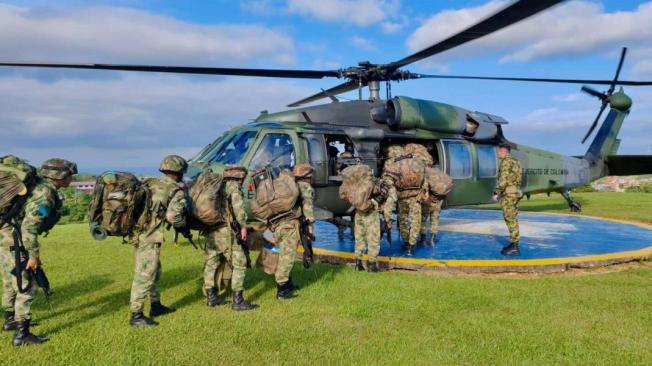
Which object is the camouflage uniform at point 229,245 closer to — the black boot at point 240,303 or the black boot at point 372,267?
the black boot at point 240,303

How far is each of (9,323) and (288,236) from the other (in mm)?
3425

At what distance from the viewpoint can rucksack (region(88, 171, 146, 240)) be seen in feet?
16.1

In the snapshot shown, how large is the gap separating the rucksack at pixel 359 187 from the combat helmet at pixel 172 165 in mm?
2996

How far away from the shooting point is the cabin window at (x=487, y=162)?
11.1 metres

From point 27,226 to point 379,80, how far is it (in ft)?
24.9

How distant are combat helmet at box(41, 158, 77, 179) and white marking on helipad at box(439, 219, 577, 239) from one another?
8.59 meters

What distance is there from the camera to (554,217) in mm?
13352

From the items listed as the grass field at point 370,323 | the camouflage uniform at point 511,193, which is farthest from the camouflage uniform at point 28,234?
the camouflage uniform at point 511,193

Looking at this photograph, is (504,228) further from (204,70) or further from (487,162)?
(204,70)

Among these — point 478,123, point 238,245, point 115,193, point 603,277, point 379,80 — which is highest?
point 379,80

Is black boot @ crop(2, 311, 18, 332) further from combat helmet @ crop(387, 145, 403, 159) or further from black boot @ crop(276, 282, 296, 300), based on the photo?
combat helmet @ crop(387, 145, 403, 159)

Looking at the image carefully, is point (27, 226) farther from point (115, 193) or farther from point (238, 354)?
point (238, 354)

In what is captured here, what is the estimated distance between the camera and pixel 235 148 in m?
8.52

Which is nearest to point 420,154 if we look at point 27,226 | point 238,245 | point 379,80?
point 379,80
